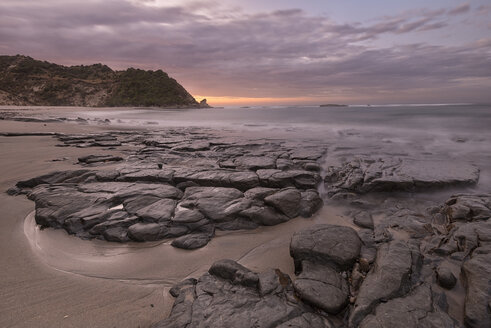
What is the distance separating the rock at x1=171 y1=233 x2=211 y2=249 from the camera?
3.82 m

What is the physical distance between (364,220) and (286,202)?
1406mm

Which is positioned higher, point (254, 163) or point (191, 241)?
point (254, 163)

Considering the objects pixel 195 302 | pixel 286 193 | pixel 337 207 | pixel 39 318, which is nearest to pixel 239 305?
pixel 195 302

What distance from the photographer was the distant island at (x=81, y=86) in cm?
8375

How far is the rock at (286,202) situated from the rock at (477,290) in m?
2.50

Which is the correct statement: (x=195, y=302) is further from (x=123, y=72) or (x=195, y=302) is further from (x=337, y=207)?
(x=123, y=72)

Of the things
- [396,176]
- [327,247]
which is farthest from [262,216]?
[396,176]

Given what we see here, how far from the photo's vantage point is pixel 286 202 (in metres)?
4.89

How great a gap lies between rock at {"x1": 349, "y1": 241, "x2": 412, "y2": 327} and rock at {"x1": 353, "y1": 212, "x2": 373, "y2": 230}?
1.19 meters

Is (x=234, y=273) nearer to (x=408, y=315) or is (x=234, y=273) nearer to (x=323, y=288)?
(x=323, y=288)

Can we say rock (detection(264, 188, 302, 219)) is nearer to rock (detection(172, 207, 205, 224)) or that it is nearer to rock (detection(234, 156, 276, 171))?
rock (detection(172, 207, 205, 224))

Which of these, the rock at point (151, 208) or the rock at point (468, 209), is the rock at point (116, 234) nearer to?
the rock at point (151, 208)

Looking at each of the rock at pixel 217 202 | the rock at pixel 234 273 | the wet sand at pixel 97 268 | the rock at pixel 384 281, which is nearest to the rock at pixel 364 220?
the wet sand at pixel 97 268

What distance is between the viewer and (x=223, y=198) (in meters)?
5.00
